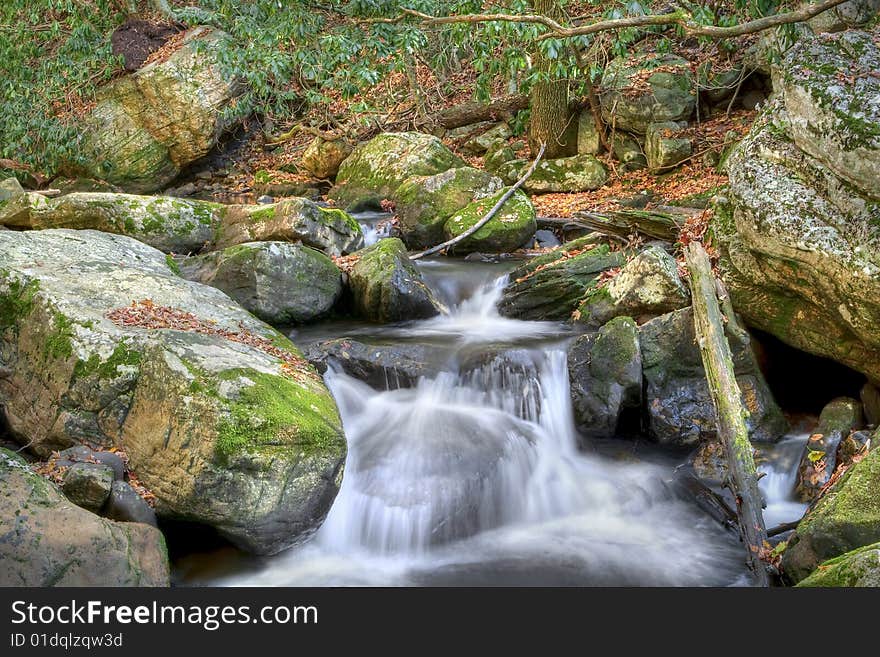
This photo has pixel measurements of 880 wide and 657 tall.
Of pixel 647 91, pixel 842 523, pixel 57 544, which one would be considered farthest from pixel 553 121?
pixel 57 544

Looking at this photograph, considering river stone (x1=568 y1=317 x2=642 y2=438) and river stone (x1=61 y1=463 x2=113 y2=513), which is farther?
river stone (x1=568 y1=317 x2=642 y2=438)

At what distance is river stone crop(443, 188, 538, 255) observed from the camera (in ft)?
35.7

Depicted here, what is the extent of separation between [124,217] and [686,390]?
7780 millimetres

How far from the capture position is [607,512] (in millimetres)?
6332

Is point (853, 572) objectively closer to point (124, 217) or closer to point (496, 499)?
point (496, 499)

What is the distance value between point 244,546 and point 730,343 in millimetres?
4650

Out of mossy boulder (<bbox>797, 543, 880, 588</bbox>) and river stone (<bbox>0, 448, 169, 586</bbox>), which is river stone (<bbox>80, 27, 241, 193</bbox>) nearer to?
river stone (<bbox>0, 448, 169, 586</bbox>)

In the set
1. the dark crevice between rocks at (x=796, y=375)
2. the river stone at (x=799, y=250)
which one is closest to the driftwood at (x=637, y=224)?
the river stone at (x=799, y=250)

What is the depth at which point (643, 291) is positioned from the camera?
25.7ft

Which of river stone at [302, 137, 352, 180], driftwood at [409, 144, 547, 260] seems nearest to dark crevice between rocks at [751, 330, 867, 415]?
driftwood at [409, 144, 547, 260]

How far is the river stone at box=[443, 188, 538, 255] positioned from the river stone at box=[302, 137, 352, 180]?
5.47 metres

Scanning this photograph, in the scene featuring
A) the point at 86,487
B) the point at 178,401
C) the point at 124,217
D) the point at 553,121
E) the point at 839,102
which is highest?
→ the point at 553,121

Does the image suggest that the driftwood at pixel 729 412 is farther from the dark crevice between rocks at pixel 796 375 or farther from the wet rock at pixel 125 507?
the wet rock at pixel 125 507
